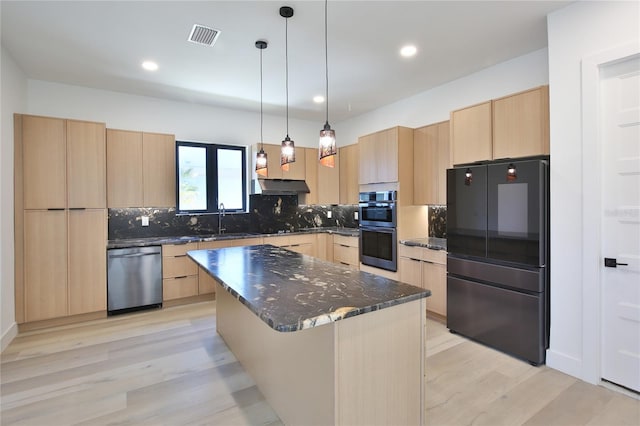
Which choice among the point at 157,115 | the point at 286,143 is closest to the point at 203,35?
the point at 286,143

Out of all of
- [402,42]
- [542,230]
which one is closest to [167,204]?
[402,42]

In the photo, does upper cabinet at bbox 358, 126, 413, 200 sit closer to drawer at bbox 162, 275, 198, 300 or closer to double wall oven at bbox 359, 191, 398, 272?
double wall oven at bbox 359, 191, 398, 272

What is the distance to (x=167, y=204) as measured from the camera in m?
4.51

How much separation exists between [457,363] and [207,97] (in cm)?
450

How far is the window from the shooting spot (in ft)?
15.8

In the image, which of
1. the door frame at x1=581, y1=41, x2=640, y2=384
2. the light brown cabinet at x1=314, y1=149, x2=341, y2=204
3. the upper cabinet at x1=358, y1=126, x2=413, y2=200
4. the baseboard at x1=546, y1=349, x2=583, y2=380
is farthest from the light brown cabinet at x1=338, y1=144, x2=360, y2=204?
the baseboard at x1=546, y1=349, x2=583, y2=380

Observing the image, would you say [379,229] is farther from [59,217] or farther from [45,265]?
[45,265]

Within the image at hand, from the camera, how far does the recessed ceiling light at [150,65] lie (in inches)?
138

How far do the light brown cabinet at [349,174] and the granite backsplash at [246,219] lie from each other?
0.39 meters

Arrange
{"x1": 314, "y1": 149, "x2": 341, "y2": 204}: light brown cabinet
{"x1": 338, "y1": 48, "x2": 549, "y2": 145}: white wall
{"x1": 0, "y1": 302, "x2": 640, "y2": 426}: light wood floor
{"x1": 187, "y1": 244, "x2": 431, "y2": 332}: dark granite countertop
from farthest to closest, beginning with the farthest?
{"x1": 314, "y1": 149, "x2": 341, "y2": 204}: light brown cabinet < {"x1": 338, "y1": 48, "x2": 549, "y2": 145}: white wall < {"x1": 0, "y1": 302, "x2": 640, "y2": 426}: light wood floor < {"x1": 187, "y1": 244, "x2": 431, "y2": 332}: dark granite countertop

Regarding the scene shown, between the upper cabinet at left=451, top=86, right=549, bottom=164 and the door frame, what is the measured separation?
335 mm

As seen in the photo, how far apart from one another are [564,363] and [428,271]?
58.4 inches

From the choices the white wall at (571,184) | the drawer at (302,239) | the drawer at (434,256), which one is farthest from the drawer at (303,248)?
the white wall at (571,184)

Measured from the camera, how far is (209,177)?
5031mm
